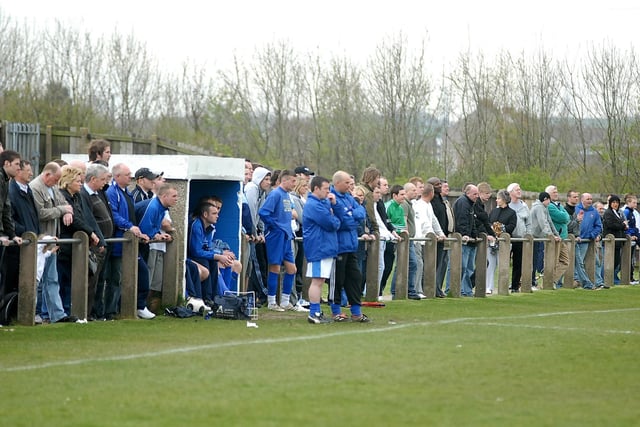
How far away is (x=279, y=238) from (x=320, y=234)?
1.80 meters

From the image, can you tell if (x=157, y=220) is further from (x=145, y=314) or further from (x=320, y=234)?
(x=320, y=234)

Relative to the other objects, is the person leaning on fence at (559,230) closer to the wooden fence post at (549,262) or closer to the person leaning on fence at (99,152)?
the wooden fence post at (549,262)

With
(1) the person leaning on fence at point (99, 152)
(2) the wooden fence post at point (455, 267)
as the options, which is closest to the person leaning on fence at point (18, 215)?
(1) the person leaning on fence at point (99, 152)

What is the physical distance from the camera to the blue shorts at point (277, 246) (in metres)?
17.8

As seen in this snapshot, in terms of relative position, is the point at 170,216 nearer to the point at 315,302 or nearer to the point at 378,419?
the point at 315,302

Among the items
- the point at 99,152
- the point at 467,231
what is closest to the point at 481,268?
the point at 467,231

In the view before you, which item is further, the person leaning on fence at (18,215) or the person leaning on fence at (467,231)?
the person leaning on fence at (467,231)

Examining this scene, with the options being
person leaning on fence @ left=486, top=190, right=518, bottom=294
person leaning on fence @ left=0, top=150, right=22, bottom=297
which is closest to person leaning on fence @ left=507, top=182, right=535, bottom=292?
person leaning on fence @ left=486, top=190, right=518, bottom=294

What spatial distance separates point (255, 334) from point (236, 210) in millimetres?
4550

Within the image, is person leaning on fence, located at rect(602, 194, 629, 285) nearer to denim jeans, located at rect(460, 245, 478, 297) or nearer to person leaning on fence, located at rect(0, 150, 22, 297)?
denim jeans, located at rect(460, 245, 478, 297)

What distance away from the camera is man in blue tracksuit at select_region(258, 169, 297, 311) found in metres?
17.8

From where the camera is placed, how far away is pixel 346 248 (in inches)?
640

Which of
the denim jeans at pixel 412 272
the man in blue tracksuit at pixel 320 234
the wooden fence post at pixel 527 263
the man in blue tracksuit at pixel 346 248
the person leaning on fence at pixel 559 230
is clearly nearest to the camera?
the man in blue tracksuit at pixel 320 234

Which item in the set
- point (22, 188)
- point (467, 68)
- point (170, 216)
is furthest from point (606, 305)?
point (467, 68)
